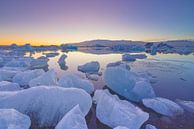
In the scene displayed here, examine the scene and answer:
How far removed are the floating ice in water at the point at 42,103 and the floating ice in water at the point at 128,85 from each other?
140 cm

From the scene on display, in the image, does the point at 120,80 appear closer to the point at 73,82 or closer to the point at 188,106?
the point at 73,82

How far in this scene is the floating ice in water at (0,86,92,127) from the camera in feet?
8.96

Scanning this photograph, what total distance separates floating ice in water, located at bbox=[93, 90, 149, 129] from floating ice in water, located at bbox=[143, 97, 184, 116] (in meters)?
0.61

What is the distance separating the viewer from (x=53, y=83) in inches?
169

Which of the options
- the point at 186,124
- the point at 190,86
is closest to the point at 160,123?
the point at 186,124

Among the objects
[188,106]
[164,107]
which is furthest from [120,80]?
[188,106]

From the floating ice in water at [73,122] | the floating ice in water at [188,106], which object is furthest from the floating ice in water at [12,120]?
the floating ice in water at [188,106]

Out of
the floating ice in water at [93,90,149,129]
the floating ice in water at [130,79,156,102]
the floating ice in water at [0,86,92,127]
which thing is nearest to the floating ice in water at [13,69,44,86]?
the floating ice in water at [0,86,92,127]

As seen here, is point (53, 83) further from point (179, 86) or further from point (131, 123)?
point (179, 86)

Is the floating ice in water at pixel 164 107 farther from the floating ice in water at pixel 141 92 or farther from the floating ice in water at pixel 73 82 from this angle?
the floating ice in water at pixel 73 82

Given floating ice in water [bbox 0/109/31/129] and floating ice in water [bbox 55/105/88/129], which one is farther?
floating ice in water [bbox 55/105/88/129]

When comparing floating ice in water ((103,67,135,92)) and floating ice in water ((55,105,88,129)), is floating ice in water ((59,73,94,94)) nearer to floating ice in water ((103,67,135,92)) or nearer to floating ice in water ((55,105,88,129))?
floating ice in water ((103,67,135,92))

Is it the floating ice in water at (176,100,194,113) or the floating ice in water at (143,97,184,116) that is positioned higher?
the floating ice in water at (143,97,184,116)

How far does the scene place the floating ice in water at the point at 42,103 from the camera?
8.96ft
